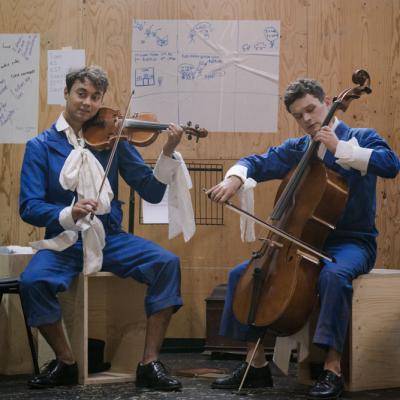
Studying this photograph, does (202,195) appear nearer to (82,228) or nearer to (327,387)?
(82,228)

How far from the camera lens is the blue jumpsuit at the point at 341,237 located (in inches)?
115

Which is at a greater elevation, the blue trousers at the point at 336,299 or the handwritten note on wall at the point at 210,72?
the handwritten note on wall at the point at 210,72

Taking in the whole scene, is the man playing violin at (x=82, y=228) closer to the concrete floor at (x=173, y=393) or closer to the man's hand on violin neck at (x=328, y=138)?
the concrete floor at (x=173, y=393)

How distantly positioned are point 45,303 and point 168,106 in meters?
1.56

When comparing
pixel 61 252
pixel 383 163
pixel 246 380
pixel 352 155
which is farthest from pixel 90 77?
pixel 246 380

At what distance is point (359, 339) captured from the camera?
3.10m

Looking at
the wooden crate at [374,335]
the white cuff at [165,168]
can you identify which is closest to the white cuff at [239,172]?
the white cuff at [165,168]

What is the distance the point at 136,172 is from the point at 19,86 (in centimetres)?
120

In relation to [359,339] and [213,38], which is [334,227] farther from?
[213,38]

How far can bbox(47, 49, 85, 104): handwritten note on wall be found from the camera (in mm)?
4422

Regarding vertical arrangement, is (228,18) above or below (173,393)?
above

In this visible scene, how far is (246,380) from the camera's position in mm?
3156

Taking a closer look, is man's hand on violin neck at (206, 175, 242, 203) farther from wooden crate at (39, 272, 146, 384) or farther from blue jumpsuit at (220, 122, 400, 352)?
wooden crate at (39, 272, 146, 384)

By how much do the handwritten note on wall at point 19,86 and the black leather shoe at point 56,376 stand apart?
161 cm
